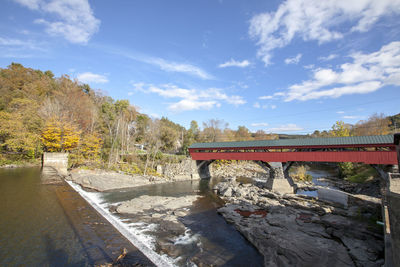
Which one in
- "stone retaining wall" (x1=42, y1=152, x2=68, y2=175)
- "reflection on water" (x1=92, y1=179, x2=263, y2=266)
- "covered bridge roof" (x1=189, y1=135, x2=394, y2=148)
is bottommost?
"reflection on water" (x1=92, y1=179, x2=263, y2=266)

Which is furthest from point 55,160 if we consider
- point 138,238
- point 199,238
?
point 199,238

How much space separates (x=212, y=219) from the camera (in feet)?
37.4

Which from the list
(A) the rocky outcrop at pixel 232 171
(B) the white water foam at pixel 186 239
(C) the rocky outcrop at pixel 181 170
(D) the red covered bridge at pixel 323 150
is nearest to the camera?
(B) the white water foam at pixel 186 239

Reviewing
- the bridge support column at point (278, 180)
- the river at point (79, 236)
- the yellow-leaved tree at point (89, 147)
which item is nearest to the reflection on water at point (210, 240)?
the river at point (79, 236)

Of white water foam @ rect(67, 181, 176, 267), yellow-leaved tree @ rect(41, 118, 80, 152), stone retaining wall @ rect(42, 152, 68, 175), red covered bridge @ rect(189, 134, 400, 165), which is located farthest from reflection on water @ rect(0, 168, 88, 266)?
red covered bridge @ rect(189, 134, 400, 165)

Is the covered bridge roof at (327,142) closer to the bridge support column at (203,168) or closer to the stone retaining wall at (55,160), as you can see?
the bridge support column at (203,168)

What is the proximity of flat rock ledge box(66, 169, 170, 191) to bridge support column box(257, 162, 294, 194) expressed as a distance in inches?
482

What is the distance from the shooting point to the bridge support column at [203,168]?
2592cm

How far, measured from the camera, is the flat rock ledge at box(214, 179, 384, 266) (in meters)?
6.70

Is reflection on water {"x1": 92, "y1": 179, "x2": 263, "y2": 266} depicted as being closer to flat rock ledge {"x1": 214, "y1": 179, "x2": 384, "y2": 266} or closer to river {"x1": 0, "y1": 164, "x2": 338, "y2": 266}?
river {"x1": 0, "y1": 164, "x2": 338, "y2": 266}

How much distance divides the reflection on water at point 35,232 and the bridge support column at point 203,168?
54.4 ft

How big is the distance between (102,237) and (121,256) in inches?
73.6

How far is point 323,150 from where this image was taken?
55.3 feet

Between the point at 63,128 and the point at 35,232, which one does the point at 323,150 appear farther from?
the point at 63,128
